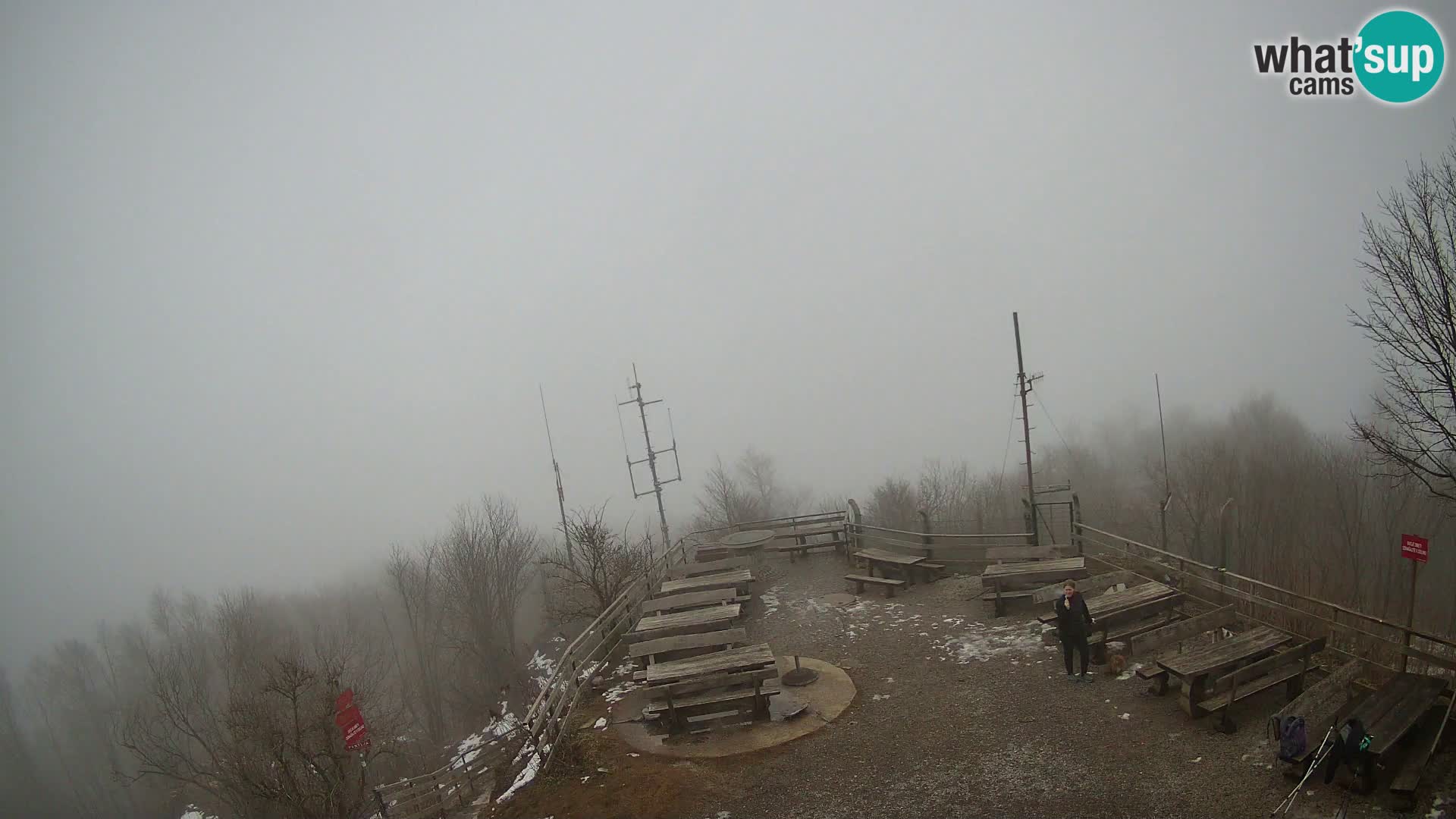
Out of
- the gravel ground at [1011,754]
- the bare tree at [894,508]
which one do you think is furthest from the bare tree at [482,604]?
the gravel ground at [1011,754]

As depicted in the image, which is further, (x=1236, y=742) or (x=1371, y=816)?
(x=1236, y=742)

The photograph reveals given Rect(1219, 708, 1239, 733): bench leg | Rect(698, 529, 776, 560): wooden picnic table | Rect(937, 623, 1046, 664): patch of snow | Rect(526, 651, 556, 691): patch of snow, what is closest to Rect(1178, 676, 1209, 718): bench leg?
Rect(1219, 708, 1239, 733): bench leg

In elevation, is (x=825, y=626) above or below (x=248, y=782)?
above

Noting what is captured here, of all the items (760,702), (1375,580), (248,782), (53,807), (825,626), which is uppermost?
(760,702)

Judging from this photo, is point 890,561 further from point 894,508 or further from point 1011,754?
point 894,508

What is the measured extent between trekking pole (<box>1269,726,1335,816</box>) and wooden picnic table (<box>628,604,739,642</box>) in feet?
29.3

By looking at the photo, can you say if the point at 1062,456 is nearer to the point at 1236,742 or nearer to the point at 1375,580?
the point at 1375,580

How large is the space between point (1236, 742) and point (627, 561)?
15.5 m

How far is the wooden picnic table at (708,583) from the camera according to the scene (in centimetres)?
1762

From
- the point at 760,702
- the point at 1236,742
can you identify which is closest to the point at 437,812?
the point at 760,702

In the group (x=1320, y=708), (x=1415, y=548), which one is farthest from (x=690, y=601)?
(x=1415, y=548)

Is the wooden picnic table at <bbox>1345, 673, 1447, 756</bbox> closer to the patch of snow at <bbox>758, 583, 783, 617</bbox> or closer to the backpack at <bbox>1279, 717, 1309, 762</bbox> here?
the backpack at <bbox>1279, 717, 1309, 762</bbox>

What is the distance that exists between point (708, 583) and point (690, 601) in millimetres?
1594

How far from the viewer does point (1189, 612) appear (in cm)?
1324
